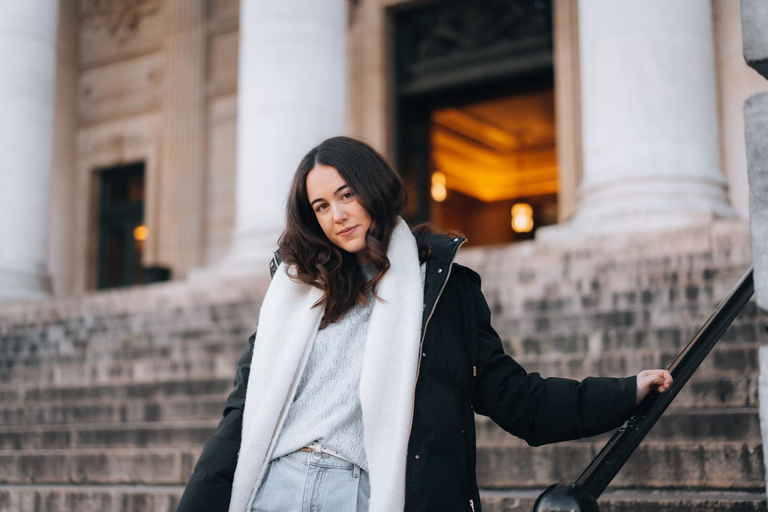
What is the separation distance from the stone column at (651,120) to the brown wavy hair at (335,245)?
632 centimetres

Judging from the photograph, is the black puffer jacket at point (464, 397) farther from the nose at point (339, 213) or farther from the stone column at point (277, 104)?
the stone column at point (277, 104)

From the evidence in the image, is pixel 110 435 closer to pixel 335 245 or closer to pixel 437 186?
pixel 335 245

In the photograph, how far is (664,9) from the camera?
891 centimetres

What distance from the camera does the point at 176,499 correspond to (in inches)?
202

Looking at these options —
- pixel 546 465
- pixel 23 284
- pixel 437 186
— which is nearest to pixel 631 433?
pixel 546 465

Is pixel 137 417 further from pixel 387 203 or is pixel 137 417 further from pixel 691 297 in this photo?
pixel 387 203

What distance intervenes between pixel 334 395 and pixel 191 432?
13.6 ft

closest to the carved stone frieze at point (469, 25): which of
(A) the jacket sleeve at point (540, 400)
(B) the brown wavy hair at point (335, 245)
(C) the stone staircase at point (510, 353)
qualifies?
(C) the stone staircase at point (510, 353)

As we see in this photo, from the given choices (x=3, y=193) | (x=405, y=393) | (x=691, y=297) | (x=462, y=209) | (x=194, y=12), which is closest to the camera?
(x=405, y=393)

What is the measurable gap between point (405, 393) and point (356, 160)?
2.07 feet

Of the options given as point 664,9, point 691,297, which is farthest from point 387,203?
point 664,9

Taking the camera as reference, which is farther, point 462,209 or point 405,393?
point 462,209

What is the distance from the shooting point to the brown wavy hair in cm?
256

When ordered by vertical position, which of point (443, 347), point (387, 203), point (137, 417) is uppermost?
point (387, 203)
